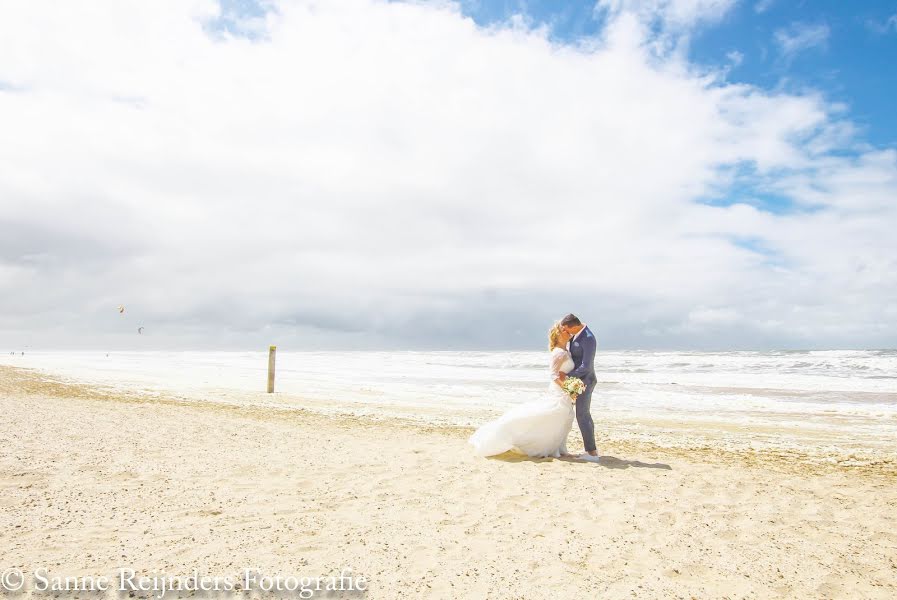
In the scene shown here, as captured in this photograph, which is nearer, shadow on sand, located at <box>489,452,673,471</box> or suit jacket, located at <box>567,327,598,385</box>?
shadow on sand, located at <box>489,452,673,471</box>

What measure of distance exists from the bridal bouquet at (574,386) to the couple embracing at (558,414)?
0.02 meters

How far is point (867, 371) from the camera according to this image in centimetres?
3328

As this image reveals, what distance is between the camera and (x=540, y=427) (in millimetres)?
8898

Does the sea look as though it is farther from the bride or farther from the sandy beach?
the bride

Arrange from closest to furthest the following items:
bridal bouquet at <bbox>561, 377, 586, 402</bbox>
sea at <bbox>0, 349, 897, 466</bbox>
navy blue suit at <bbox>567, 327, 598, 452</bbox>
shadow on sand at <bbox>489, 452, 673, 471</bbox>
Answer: shadow on sand at <bbox>489, 452, 673, 471</bbox> < bridal bouquet at <bbox>561, 377, 586, 402</bbox> < navy blue suit at <bbox>567, 327, 598, 452</bbox> < sea at <bbox>0, 349, 897, 466</bbox>

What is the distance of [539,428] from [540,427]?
0.02 m

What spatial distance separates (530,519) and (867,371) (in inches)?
1489

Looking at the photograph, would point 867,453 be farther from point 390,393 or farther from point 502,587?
point 390,393

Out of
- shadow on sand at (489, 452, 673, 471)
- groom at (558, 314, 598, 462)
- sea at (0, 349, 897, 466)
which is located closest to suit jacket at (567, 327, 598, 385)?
groom at (558, 314, 598, 462)

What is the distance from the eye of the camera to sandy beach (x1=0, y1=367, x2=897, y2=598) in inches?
171

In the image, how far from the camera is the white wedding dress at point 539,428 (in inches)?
350

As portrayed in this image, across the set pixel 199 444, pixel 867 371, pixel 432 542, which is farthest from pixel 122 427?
pixel 867 371

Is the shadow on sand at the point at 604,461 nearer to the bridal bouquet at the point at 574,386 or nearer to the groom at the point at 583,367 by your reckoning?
the groom at the point at 583,367

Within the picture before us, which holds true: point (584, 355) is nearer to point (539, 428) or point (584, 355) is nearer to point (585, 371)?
point (585, 371)
